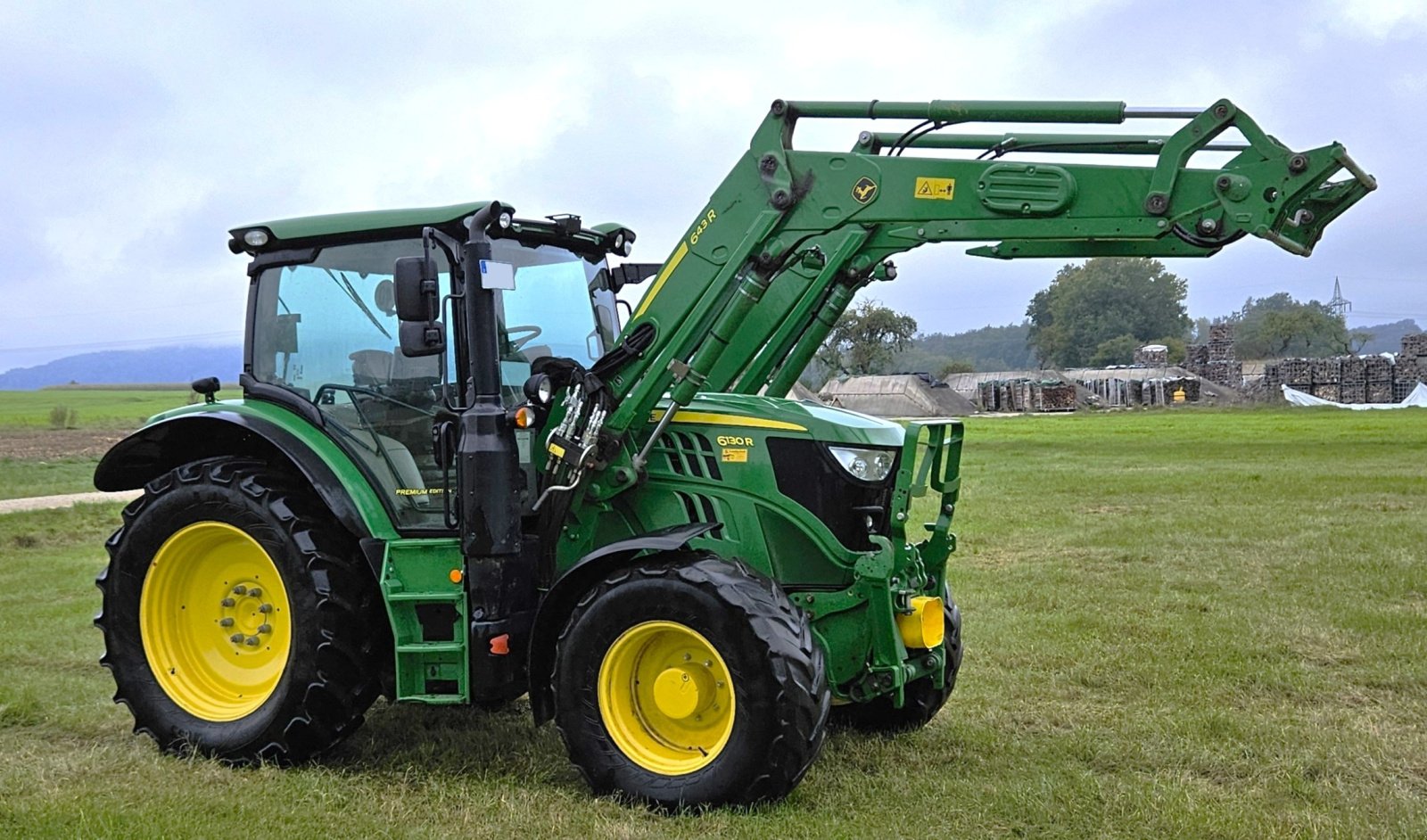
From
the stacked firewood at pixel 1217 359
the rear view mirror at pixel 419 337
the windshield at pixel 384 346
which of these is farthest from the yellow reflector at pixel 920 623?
the stacked firewood at pixel 1217 359

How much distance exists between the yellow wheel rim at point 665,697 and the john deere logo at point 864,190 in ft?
6.58

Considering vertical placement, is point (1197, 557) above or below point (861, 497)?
below

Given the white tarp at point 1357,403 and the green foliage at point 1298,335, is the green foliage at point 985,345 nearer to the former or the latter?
the green foliage at point 1298,335

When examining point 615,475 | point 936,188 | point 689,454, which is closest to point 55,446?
point 615,475

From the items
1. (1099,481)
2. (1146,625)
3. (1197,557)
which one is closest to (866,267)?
(1146,625)

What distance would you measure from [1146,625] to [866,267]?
452 cm

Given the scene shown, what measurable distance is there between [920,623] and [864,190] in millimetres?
1903

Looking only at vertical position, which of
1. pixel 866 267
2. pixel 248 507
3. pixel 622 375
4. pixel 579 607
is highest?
pixel 866 267

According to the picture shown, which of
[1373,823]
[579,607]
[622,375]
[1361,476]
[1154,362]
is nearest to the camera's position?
[1373,823]

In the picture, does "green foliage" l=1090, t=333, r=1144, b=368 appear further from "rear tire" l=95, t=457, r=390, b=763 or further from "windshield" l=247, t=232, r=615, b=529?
"rear tire" l=95, t=457, r=390, b=763

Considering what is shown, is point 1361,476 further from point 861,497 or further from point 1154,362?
point 1154,362

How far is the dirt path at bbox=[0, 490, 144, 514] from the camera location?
1788cm

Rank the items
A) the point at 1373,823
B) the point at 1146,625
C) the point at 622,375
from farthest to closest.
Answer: the point at 1146,625 → the point at 622,375 → the point at 1373,823

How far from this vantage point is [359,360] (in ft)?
20.0
